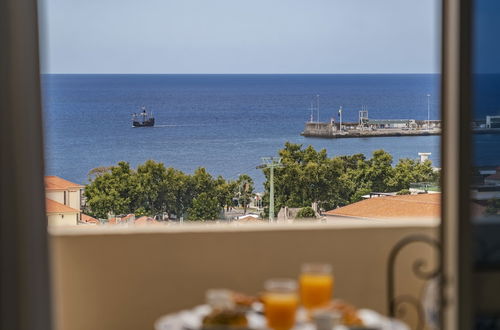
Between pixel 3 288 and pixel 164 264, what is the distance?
0.74 metres

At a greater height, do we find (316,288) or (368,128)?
(368,128)

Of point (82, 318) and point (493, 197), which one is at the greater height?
point (493, 197)

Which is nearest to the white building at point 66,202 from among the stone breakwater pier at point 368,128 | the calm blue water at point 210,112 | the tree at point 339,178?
the calm blue water at point 210,112

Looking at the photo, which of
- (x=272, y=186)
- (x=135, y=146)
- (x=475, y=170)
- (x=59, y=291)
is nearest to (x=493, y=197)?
(x=475, y=170)

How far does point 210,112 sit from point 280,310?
26.7 metres

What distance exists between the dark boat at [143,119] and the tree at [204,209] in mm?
5541

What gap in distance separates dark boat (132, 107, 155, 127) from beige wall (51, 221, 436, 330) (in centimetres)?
2451

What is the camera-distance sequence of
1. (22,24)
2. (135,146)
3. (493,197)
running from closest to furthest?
(493,197) → (22,24) → (135,146)

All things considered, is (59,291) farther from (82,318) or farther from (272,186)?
(272,186)

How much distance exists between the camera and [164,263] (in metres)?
2.12

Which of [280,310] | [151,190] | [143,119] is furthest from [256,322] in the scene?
[143,119]

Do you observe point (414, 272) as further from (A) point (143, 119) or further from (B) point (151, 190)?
(A) point (143, 119)

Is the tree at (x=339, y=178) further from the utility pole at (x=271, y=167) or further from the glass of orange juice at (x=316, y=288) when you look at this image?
the glass of orange juice at (x=316, y=288)

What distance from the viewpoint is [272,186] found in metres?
22.1
